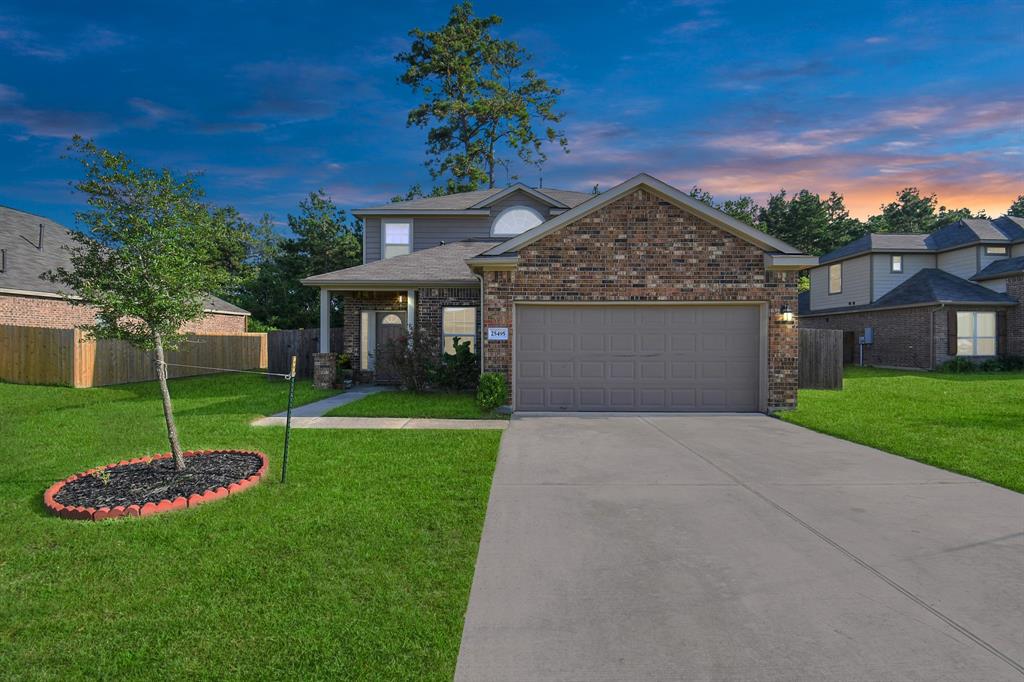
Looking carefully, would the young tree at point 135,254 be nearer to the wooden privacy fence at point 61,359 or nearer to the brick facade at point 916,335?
the wooden privacy fence at point 61,359

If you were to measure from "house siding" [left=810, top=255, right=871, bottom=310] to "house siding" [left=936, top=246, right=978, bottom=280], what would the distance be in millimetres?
3700

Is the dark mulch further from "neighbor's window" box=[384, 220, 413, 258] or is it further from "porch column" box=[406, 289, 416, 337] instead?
"neighbor's window" box=[384, 220, 413, 258]

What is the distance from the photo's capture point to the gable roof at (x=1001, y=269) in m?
21.0

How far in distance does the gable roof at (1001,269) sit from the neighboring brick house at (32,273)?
99.9ft

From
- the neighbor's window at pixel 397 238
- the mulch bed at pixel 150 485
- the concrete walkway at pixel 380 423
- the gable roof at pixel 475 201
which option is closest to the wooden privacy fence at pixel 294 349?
the neighbor's window at pixel 397 238

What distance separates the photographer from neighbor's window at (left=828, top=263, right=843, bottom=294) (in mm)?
26859

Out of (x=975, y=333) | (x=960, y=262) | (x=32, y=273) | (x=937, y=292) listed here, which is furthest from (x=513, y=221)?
(x=960, y=262)

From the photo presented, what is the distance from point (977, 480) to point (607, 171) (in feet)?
82.8

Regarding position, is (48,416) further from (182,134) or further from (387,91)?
(387,91)

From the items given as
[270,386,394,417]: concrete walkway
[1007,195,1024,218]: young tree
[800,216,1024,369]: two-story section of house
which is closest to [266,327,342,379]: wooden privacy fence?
[270,386,394,417]: concrete walkway

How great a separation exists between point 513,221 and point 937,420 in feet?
41.7

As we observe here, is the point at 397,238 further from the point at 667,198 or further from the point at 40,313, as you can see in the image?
the point at 40,313

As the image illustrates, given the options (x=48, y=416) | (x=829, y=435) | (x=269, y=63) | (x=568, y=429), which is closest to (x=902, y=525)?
(x=829, y=435)

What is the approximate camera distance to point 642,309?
36.1 ft
